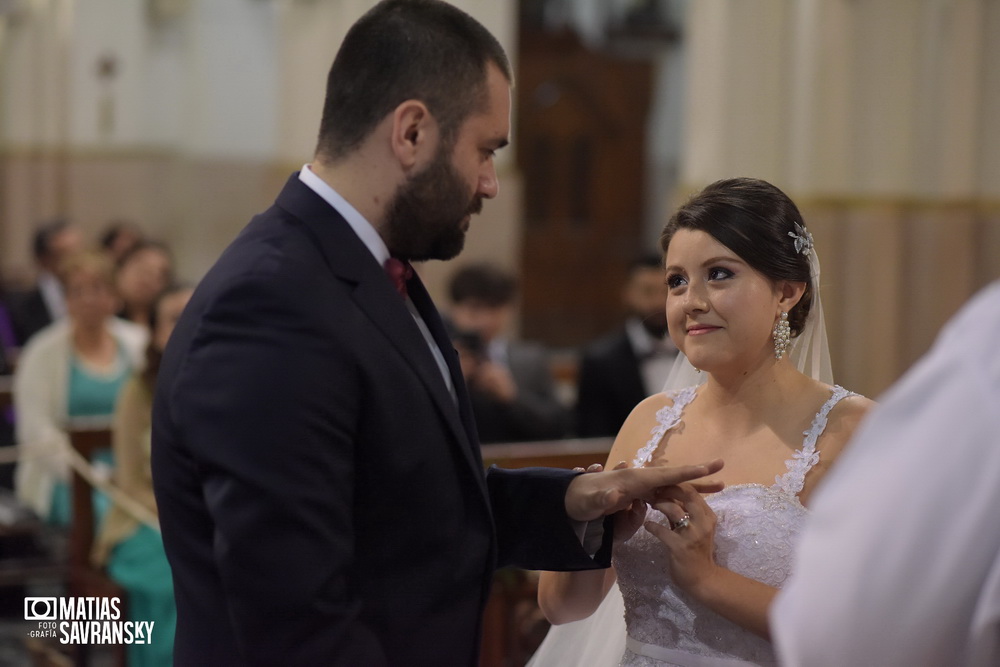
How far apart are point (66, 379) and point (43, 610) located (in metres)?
1.45

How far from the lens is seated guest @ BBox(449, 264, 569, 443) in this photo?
18.3ft

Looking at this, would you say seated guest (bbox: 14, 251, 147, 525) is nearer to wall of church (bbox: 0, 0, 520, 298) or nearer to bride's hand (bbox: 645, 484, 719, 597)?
wall of church (bbox: 0, 0, 520, 298)

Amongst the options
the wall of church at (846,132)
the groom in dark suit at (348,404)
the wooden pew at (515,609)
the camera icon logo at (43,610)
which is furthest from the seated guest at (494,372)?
the groom in dark suit at (348,404)

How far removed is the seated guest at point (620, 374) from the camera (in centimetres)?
596

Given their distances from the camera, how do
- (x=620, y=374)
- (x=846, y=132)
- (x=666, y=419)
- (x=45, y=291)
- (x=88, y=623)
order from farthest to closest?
(x=846, y=132), (x=45, y=291), (x=620, y=374), (x=88, y=623), (x=666, y=419)

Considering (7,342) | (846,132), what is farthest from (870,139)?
(7,342)

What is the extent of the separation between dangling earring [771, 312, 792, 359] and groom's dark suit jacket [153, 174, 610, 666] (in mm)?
784

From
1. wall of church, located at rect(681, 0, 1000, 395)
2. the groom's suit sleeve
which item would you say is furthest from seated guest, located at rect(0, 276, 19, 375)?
the groom's suit sleeve

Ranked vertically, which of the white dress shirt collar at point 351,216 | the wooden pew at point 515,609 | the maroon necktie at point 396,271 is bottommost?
the wooden pew at point 515,609

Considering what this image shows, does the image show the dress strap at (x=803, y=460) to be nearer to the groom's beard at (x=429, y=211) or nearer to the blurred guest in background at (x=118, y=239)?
the groom's beard at (x=429, y=211)

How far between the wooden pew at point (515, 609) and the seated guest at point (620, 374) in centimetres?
129

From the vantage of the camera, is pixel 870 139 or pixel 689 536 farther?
pixel 870 139

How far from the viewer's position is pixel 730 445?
8.45ft

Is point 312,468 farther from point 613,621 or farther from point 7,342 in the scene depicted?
point 7,342
